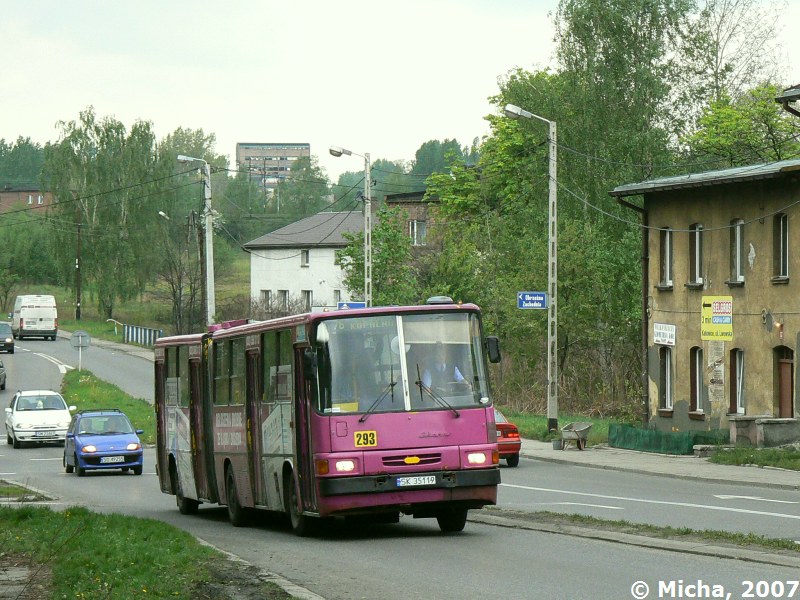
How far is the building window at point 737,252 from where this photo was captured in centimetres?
3769

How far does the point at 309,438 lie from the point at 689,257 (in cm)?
2612

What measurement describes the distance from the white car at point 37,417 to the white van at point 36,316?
48.3 meters

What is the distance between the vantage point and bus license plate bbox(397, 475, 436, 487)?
15.8m

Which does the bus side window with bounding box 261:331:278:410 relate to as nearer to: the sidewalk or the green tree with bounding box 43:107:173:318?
the sidewalk

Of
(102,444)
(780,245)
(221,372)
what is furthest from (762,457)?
(102,444)

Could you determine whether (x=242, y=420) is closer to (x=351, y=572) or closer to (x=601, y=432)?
(x=351, y=572)

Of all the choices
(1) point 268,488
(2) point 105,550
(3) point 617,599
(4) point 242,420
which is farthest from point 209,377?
(3) point 617,599

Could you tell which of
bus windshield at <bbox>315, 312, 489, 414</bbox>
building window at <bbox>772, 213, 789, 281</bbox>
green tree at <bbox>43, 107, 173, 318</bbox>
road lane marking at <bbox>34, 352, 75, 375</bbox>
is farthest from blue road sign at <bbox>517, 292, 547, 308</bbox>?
green tree at <bbox>43, 107, 173, 318</bbox>

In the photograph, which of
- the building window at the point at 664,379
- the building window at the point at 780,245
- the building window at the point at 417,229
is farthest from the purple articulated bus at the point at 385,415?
the building window at the point at 417,229

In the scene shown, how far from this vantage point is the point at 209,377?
21.0 meters

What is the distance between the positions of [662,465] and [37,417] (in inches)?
913

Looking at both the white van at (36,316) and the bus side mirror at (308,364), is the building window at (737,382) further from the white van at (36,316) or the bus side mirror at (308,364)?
the white van at (36,316)

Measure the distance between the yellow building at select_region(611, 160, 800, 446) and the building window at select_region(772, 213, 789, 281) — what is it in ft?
0.08

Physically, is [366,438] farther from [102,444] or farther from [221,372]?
[102,444]
